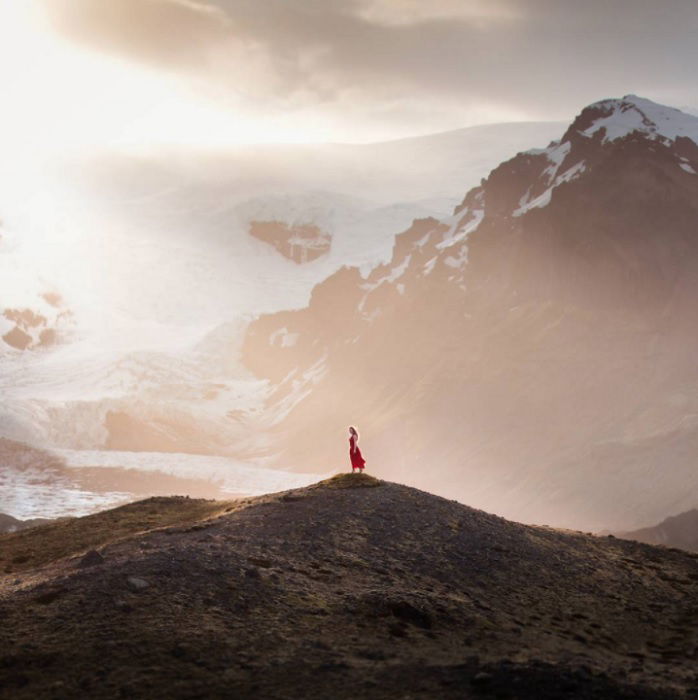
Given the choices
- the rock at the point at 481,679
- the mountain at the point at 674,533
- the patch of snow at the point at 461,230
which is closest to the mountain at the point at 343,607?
the rock at the point at 481,679

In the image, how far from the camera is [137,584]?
1616 cm

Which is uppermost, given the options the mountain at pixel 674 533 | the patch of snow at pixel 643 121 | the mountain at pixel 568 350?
the patch of snow at pixel 643 121

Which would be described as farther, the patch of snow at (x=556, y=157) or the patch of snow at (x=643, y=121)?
the patch of snow at (x=556, y=157)

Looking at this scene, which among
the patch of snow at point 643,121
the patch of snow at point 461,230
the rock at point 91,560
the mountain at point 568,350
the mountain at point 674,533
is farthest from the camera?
the patch of snow at point 461,230

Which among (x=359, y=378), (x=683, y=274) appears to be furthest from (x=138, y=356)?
(x=683, y=274)

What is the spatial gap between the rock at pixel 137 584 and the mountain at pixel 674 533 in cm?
6571

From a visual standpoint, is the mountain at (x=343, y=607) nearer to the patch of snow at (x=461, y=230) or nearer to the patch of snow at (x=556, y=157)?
the patch of snow at (x=556, y=157)

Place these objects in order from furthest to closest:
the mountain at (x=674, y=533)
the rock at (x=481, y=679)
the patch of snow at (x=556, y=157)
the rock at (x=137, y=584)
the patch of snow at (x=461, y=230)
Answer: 1. the patch of snow at (x=461, y=230)
2. the patch of snow at (x=556, y=157)
3. the mountain at (x=674, y=533)
4. the rock at (x=137, y=584)
5. the rock at (x=481, y=679)

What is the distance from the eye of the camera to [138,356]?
181750 mm

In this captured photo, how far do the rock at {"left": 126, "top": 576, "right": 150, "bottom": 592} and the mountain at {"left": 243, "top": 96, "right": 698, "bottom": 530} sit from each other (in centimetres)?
9020

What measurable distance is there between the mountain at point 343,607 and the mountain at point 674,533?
53.5 metres

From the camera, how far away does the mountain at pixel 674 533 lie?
73875 millimetres

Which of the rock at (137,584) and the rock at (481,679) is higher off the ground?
the rock at (137,584)

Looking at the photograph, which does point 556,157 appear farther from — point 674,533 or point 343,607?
point 343,607
